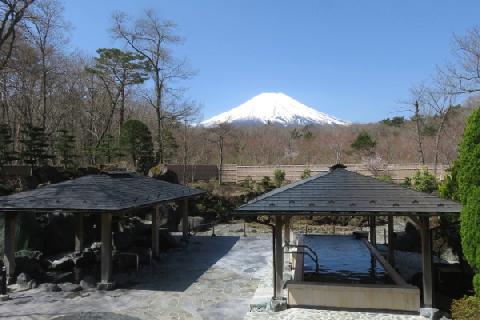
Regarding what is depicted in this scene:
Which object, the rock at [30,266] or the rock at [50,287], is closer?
the rock at [50,287]

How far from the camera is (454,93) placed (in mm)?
28281

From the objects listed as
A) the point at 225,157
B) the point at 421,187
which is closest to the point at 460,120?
the point at 421,187

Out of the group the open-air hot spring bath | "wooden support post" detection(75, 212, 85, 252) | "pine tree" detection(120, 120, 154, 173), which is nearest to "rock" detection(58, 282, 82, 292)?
"wooden support post" detection(75, 212, 85, 252)

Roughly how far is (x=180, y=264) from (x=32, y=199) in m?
4.99

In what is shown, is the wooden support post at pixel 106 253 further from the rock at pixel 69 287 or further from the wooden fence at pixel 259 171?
the wooden fence at pixel 259 171

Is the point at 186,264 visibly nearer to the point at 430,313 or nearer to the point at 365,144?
the point at 430,313

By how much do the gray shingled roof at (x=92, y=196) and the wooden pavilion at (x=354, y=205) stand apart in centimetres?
397

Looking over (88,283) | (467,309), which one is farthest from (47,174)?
(467,309)

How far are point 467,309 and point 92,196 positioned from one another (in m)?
9.16

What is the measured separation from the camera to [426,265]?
8750 mm

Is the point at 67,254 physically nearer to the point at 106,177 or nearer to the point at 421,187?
the point at 106,177

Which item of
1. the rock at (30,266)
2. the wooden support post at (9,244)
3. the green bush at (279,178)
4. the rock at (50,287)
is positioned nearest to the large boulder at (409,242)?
the rock at (50,287)

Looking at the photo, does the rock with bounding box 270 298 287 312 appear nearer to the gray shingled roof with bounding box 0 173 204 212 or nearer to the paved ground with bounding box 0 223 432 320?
the paved ground with bounding box 0 223 432 320

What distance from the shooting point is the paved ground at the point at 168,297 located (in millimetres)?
8891
